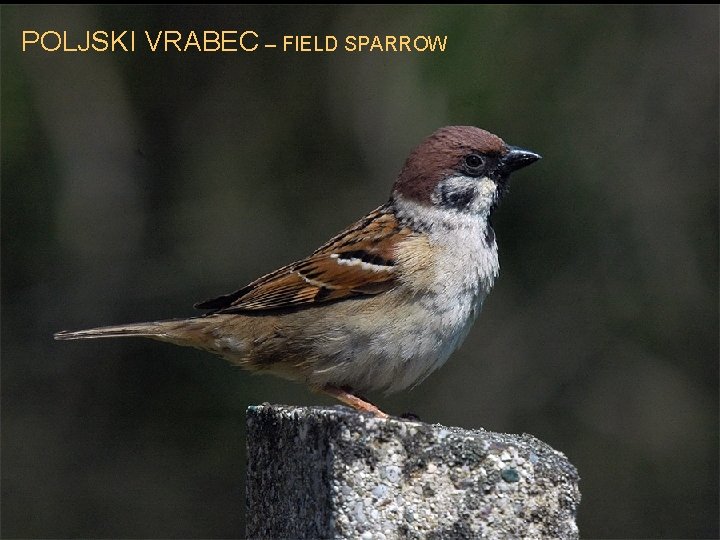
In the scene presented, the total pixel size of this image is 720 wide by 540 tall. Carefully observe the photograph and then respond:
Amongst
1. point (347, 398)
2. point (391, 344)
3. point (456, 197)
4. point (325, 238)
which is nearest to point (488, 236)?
point (456, 197)

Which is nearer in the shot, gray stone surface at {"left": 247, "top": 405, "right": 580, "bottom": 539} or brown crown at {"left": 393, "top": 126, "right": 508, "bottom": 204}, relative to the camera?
gray stone surface at {"left": 247, "top": 405, "right": 580, "bottom": 539}

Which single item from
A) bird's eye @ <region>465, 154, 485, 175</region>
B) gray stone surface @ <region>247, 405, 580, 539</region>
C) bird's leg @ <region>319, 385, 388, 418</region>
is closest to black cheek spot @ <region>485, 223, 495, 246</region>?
bird's eye @ <region>465, 154, 485, 175</region>

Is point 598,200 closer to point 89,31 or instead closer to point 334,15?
point 334,15

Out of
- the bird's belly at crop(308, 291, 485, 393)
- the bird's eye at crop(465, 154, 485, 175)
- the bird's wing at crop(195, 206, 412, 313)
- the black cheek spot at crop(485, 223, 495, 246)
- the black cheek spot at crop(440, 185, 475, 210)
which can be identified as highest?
the bird's eye at crop(465, 154, 485, 175)

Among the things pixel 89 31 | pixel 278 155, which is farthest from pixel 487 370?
pixel 89 31

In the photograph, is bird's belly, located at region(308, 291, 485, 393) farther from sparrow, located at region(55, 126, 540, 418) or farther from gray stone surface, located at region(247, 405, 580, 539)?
gray stone surface, located at region(247, 405, 580, 539)

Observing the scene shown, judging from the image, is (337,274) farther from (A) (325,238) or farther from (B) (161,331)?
(A) (325,238)

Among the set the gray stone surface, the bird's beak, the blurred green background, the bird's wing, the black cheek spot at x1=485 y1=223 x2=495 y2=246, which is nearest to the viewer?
the gray stone surface

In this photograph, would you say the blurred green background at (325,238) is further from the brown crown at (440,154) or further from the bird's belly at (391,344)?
the bird's belly at (391,344)
